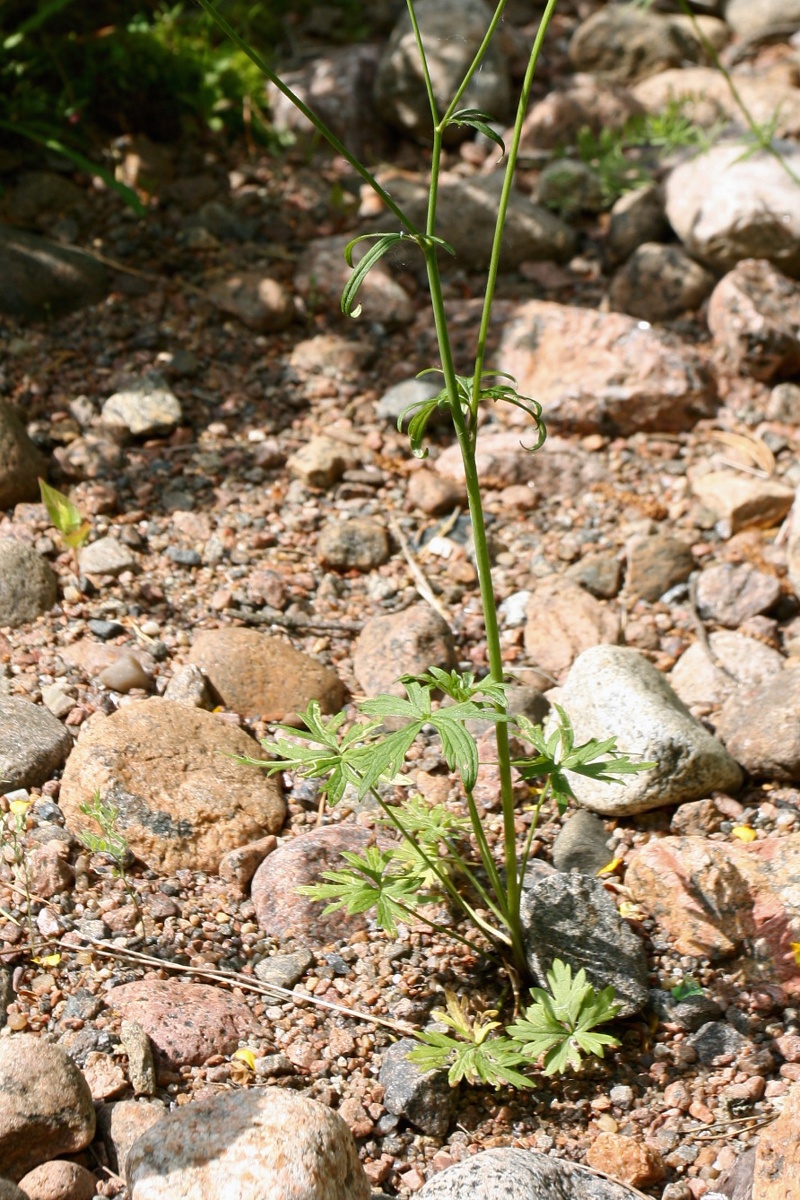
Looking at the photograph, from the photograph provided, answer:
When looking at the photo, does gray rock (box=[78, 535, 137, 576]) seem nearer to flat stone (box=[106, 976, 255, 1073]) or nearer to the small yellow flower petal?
flat stone (box=[106, 976, 255, 1073])

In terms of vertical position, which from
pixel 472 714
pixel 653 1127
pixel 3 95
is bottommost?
pixel 653 1127

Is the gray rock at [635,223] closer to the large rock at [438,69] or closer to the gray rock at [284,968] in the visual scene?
the large rock at [438,69]

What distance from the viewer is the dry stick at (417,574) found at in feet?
11.9

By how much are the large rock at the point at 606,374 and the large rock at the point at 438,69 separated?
1.39 meters

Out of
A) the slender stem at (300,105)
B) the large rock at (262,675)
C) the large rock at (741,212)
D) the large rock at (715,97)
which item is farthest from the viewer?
the large rock at (715,97)

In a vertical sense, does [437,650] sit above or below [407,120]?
below

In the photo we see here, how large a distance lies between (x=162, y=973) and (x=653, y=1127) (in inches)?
42.5

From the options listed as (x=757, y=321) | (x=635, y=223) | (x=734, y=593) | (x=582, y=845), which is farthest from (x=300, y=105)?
(x=635, y=223)

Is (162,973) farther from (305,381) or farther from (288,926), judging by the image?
(305,381)

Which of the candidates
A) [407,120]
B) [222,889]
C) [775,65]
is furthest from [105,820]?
[775,65]

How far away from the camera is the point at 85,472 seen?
3803 mm

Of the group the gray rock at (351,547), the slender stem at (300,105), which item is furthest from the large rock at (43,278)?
the slender stem at (300,105)

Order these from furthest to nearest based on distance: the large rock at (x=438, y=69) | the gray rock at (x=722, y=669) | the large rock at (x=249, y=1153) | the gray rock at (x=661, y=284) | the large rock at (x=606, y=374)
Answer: the large rock at (x=438, y=69)
the gray rock at (x=661, y=284)
the large rock at (x=606, y=374)
the gray rock at (x=722, y=669)
the large rock at (x=249, y=1153)

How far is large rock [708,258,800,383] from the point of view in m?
4.23
